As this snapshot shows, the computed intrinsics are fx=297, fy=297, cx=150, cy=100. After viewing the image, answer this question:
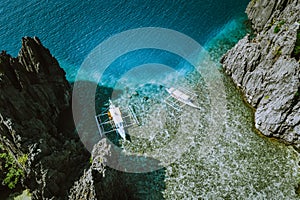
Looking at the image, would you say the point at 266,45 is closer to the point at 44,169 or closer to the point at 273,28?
the point at 273,28

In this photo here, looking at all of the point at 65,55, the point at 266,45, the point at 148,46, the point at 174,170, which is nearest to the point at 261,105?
the point at 266,45

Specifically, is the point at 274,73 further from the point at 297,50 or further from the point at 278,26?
the point at 278,26

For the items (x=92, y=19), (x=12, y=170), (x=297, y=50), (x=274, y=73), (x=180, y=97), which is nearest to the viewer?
(x=12, y=170)

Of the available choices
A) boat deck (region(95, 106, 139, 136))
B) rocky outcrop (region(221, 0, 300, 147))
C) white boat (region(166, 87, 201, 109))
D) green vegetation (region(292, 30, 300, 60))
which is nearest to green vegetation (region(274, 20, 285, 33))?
rocky outcrop (region(221, 0, 300, 147))

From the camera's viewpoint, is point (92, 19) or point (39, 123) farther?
point (92, 19)

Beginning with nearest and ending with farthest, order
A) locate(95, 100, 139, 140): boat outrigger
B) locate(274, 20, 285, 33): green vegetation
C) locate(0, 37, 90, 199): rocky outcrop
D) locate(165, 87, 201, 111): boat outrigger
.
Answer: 1. locate(0, 37, 90, 199): rocky outcrop
2. locate(95, 100, 139, 140): boat outrigger
3. locate(274, 20, 285, 33): green vegetation
4. locate(165, 87, 201, 111): boat outrigger

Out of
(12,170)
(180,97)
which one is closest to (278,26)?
(180,97)

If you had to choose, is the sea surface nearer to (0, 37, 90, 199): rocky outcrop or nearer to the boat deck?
the boat deck

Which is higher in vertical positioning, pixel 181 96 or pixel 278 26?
pixel 278 26
